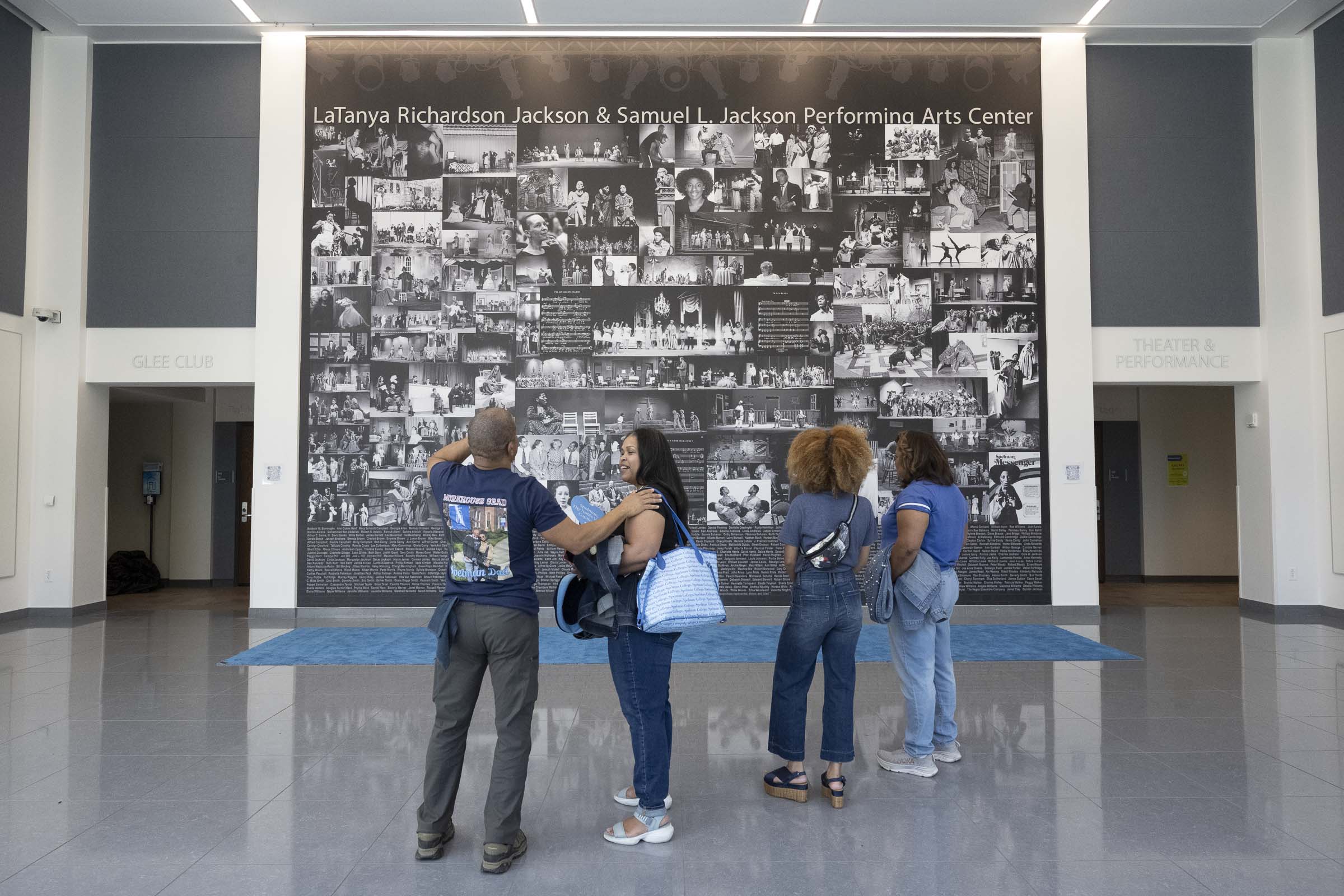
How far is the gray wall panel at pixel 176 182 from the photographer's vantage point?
9.59 metres

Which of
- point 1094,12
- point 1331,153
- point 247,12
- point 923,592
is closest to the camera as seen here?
point 923,592

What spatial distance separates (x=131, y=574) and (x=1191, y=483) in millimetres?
15218

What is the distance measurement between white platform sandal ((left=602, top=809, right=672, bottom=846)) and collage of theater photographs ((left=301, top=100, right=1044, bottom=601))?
19.4 ft

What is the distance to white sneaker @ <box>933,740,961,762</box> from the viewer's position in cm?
441

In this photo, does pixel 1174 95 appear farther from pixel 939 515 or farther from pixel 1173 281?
pixel 939 515

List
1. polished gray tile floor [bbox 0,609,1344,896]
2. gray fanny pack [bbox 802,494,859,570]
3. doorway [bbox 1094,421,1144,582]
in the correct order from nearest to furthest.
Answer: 1. polished gray tile floor [bbox 0,609,1344,896]
2. gray fanny pack [bbox 802,494,859,570]
3. doorway [bbox 1094,421,1144,582]

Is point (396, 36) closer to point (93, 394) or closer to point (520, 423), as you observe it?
point (520, 423)

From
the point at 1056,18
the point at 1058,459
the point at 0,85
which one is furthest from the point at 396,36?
the point at 1058,459

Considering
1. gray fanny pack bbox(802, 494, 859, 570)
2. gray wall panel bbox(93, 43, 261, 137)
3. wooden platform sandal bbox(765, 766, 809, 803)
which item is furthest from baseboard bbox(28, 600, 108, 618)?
gray fanny pack bbox(802, 494, 859, 570)

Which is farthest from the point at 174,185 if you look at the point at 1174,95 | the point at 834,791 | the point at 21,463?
the point at 1174,95

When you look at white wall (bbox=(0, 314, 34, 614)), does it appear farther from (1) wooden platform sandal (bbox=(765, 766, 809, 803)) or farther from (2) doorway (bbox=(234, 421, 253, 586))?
(1) wooden platform sandal (bbox=(765, 766, 809, 803))

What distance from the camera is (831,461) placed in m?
3.83

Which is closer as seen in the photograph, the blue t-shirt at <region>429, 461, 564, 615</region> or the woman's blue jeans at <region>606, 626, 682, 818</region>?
the blue t-shirt at <region>429, 461, 564, 615</region>

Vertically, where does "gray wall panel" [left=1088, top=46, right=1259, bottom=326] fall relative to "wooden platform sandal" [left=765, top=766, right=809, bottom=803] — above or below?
above
